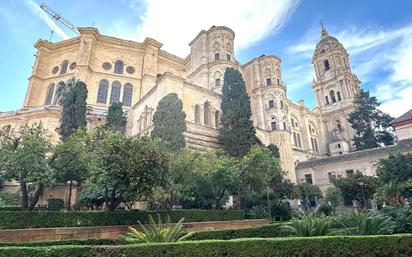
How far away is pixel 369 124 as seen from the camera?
125 feet

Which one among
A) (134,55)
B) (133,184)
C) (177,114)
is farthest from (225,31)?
(133,184)

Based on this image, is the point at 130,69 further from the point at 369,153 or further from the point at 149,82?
the point at 369,153

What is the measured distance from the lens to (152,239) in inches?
295

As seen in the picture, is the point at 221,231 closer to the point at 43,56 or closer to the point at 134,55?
the point at 134,55

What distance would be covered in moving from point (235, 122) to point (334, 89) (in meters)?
34.6

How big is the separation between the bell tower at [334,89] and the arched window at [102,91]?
1540 inches

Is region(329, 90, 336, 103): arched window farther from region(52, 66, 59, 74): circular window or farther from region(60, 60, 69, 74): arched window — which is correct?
region(52, 66, 59, 74): circular window

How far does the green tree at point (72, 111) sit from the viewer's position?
76.9 ft

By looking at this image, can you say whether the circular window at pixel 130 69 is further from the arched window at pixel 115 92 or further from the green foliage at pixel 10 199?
the green foliage at pixel 10 199

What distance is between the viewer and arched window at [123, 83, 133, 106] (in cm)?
3650

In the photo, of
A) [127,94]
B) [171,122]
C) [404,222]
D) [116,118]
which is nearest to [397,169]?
[404,222]

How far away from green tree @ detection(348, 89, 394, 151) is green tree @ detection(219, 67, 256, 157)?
69.2 feet

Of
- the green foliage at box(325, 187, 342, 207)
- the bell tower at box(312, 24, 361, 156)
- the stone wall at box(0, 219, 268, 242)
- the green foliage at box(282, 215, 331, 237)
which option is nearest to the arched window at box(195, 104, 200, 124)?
the stone wall at box(0, 219, 268, 242)

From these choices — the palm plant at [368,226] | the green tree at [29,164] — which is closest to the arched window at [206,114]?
the green tree at [29,164]
